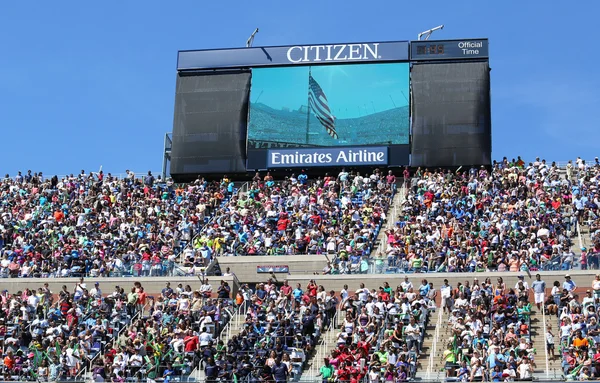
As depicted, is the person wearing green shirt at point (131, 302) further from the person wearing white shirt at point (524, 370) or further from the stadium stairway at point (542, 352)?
the person wearing white shirt at point (524, 370)

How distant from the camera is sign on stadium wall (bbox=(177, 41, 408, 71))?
54.0 metres

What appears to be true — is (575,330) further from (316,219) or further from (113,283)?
(113,283)

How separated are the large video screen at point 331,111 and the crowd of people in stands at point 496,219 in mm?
2869

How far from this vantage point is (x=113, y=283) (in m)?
45.4

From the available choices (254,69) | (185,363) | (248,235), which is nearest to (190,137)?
(254,69)

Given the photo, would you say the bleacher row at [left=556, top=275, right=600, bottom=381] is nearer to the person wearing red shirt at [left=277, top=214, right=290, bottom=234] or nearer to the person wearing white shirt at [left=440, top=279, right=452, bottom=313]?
the person wearing white shirt at [left=440, top=279, right=452, bottom=313]

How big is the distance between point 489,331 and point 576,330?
245 centimetres

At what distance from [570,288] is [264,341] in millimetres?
9467

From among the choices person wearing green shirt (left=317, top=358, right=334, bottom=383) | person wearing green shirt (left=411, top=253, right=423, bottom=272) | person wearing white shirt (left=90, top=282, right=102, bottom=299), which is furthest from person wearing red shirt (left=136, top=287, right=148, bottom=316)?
person wearing green shirt (left=411, top=253, right=423, bottom=272)

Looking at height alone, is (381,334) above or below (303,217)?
below

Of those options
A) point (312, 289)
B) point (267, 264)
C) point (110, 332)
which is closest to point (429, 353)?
point (312, 289)

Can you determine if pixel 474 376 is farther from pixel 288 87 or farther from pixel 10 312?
pixel 288 87

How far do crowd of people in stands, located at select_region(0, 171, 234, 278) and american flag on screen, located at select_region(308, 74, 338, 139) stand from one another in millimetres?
4735

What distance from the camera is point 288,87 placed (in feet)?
178
